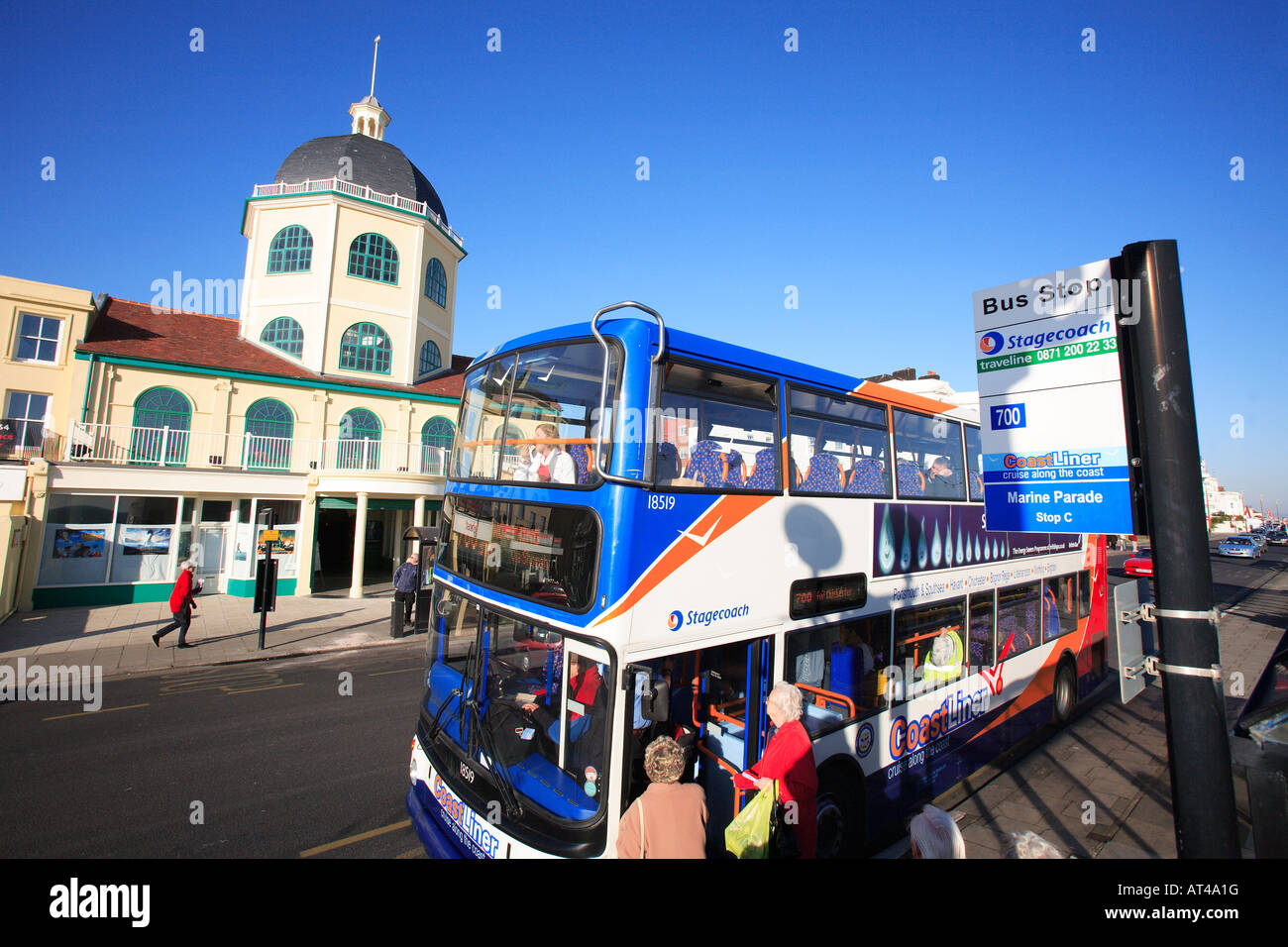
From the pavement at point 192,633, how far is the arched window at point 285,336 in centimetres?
941

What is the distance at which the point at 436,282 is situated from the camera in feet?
82.0

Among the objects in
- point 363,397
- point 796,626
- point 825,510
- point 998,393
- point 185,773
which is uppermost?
point 363,397

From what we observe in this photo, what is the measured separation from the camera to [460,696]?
4293mm

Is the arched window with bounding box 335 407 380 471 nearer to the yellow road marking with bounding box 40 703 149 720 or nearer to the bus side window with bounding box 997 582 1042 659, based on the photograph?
the yellow road marking with bounding box 40 703 149 720

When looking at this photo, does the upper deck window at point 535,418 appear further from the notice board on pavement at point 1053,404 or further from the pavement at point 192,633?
the pavement at point 192,633

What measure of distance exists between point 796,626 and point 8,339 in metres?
23.1

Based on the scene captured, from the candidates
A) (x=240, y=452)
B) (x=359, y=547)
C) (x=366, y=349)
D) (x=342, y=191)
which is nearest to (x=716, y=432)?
(x=359, y=547)

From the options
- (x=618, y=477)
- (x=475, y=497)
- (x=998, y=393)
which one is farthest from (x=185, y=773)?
(x=998, y=393)

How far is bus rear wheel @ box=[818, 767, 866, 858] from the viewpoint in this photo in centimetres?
465

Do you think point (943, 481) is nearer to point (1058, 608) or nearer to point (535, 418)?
point (1058, 608)

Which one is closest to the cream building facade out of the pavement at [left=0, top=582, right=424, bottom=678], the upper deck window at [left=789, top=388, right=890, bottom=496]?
the pavement at [left=0, top=582, right=424, bottom=678]

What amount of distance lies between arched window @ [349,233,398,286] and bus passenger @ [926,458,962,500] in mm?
22731

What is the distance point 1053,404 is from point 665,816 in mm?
3092
